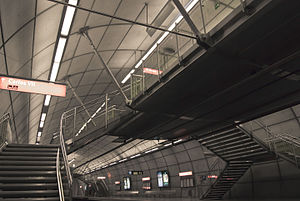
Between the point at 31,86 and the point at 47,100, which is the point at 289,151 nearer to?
the point at 31,86

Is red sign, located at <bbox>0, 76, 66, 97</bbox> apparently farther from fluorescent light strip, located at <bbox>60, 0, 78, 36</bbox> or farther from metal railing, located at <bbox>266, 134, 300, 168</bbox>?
metal railing, located at <bbox>266, 134, 300, 168</bbox>

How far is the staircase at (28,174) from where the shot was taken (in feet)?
24.4

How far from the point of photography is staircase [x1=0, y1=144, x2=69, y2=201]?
7449 millimetres

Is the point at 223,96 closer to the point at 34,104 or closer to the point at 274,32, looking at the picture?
the point at 274,32

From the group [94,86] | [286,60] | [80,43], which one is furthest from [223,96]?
[94,86]

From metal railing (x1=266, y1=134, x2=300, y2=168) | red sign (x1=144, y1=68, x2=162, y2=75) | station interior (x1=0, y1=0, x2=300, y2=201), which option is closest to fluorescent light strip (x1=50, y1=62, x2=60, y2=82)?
station interior (x1=0, y1=0, x2=300, y2=201)

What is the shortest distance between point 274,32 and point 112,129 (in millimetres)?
9269

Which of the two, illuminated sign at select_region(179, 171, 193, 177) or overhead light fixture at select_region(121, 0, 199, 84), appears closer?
overhead light fixture at select_region(121, 0, 199, 84)

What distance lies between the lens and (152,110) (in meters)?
10.9

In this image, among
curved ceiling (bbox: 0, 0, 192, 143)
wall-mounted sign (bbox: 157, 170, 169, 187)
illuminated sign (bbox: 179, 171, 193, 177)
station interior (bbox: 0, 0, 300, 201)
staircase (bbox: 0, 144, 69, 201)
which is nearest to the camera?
station interior (bbox: 0, 0, 300, 201)

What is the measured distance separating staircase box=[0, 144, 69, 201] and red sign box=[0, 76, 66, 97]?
242 centimetres

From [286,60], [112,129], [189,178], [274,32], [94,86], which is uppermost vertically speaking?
[94,86]

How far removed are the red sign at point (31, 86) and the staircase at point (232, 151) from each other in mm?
7451

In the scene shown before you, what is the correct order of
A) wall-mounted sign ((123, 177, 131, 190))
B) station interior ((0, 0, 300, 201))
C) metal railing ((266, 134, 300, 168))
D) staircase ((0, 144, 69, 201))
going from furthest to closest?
wall-mounted sign ((123, 177, 131, 190))
metal railing ((266, 134, 300, 168))
staircase ((0, 144, 69, 201))
station interior ((0, 0, 300, 201))
